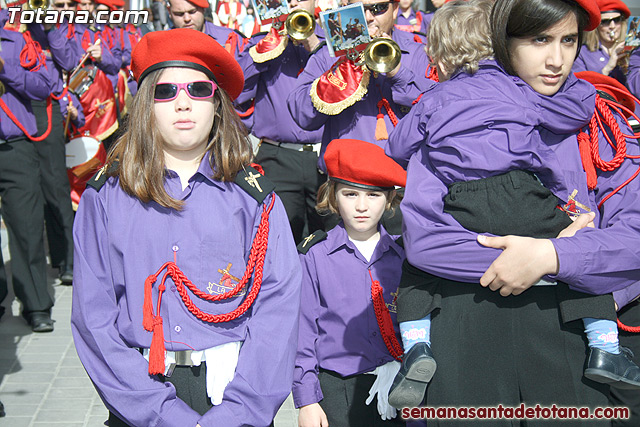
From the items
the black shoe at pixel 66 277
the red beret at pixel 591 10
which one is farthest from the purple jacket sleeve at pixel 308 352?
the black shoe at pixel 66 277

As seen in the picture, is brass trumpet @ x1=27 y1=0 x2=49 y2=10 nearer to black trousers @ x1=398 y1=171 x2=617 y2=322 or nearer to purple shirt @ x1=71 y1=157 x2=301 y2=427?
purple shirt @ x1=71 y1=157 x2=301 y2=427

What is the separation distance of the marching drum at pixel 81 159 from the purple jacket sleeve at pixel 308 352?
14.4 feet

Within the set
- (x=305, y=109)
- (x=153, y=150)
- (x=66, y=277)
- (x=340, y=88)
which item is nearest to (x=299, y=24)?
(x=305, y=109)

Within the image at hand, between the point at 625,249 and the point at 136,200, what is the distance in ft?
5.01

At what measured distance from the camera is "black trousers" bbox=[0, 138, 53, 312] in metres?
5.98

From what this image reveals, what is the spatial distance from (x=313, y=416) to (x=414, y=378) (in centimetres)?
98

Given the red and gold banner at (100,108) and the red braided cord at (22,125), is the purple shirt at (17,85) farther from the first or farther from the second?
the red and gold banner at (100,108)

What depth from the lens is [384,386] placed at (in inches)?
127

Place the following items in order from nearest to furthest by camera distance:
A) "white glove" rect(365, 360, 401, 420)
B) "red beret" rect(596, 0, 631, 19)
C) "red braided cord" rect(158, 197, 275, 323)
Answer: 1. "red braided cord" rect(158, 197, 275, 323)
2. "white glove" rect(365, 360, 401, 420)
3. "red beret" rect(596, 0, 631, 19)

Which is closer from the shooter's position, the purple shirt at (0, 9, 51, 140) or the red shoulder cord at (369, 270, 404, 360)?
the red shoulder cord at (369, 270, 404, 360)

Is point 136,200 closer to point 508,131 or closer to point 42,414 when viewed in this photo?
point 508,131

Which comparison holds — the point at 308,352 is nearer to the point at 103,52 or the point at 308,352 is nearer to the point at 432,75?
the point at 432,75

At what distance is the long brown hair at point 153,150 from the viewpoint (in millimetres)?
2484

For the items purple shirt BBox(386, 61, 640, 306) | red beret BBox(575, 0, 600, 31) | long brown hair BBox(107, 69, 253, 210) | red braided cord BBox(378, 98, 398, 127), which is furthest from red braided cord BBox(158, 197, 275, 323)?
red braided cord BBox(378, 98, 398, 127)
